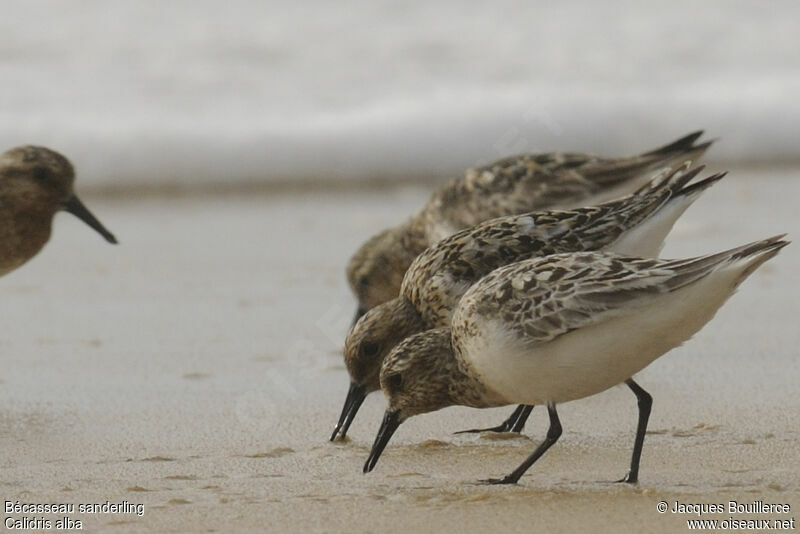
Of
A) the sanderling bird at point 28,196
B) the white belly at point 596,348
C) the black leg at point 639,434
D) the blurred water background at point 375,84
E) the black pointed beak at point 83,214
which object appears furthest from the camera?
the blurred water background at point 375,84

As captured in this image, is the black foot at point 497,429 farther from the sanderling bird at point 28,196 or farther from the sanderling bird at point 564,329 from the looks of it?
the sanderling bird at point 28,196

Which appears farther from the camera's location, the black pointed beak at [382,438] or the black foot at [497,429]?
the black foot at [497,429]

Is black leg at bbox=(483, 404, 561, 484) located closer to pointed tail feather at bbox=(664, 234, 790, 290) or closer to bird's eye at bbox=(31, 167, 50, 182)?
pointed tail feather at bbox=(664, 234, 790, 290)

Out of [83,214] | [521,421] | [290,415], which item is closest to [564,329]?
[521,421]

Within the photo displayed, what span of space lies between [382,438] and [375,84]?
21.4 feet

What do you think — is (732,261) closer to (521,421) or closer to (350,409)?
(521,421)

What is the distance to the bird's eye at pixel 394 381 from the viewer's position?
399cm

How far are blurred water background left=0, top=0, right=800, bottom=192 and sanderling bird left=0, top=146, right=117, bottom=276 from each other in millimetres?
3632

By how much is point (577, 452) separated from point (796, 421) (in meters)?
0.76

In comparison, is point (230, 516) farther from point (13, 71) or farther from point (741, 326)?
point (13, 71)

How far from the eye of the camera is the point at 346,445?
4266 millimetres

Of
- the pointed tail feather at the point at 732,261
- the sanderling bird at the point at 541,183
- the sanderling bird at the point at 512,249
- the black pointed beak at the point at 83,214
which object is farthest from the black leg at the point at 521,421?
the black pointed beak at the point at 83,214

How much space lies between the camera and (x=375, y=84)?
1017 centimetres

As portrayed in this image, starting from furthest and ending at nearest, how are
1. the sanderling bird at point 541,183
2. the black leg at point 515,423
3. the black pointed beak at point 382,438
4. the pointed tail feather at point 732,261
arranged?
the sanderling bird at point 541,183 < the black leg at point 515,423 < the black pointed beak at point 382,438 < the pointed tail feather at point 732,261
